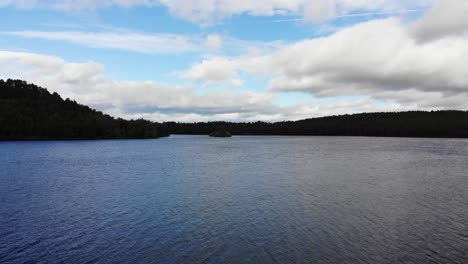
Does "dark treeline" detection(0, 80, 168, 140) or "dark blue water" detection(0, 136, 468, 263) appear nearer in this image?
"dark blue water" detection(0, 136, 468, 263)

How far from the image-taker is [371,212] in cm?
2469

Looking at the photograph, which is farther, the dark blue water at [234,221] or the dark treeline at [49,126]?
the dark treeline at [49,126]

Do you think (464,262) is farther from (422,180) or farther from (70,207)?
(422,180)

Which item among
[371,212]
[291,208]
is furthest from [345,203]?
[291,208]

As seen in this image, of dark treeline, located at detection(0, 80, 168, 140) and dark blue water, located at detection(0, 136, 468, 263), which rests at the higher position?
dark treeline, located at detection(0, 80, 168, 140)

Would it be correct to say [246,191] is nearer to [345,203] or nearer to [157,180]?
[345,203]

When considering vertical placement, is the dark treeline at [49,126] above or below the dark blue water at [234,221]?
above

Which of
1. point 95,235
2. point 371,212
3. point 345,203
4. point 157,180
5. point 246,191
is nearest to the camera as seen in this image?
point 95,235

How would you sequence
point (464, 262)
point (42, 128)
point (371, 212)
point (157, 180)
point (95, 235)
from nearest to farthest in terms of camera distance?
1. point (464, 262)
2. point (95, 235)
3. point (371, 212)
4. point (157, 180)
5. point (42, 128)

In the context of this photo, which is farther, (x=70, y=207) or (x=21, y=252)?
(x=70, y=207)

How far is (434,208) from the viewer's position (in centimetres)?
2608

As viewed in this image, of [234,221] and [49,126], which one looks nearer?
[234,221]

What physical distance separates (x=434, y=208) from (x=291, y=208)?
37.8 ft

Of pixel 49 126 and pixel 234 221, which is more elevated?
pixel 49 126
